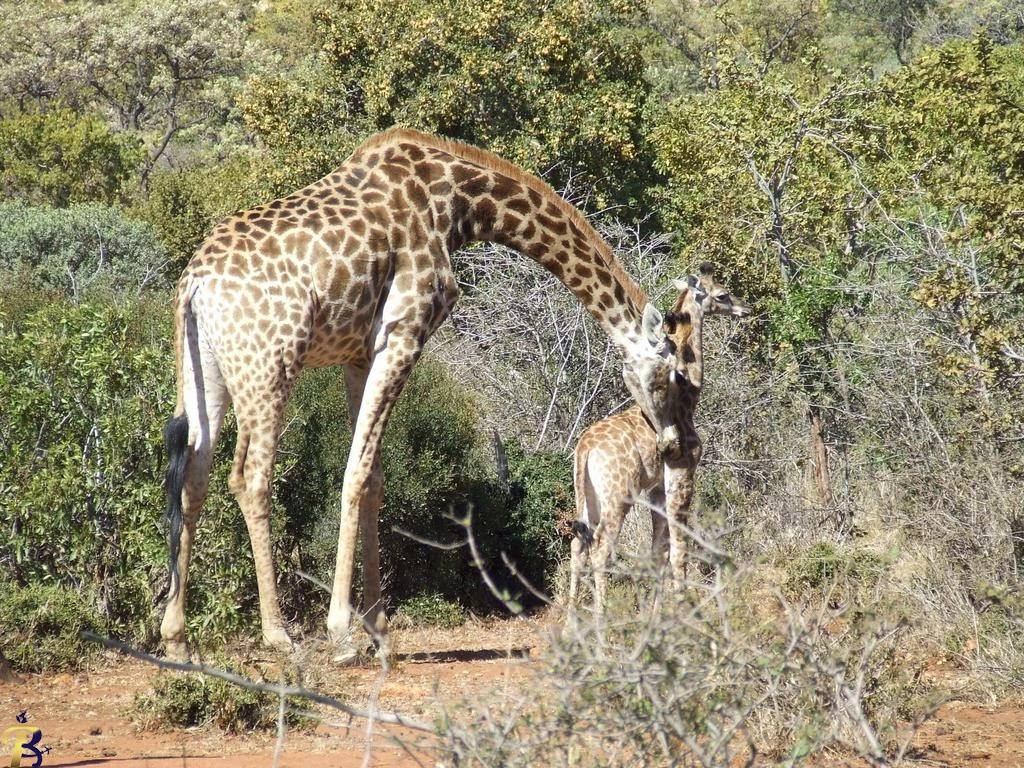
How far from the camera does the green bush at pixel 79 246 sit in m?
19.3

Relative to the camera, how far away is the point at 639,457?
846 centimetres

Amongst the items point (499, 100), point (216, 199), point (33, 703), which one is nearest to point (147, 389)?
point (33, 703)

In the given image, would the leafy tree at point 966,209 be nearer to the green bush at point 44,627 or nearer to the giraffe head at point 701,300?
the giraffe head at point 701,300

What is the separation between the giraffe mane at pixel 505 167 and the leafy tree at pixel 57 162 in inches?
706

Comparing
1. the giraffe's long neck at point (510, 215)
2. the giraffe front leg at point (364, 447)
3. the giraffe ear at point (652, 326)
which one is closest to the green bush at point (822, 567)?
the giraffe ear at point (652, 326)

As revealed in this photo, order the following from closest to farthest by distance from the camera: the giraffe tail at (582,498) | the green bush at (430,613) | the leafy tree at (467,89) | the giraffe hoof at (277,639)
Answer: the giraffe hoof at (277,639) → the giraffe tail at (582,498) → the green bush at (430,613) → the leafy tree at (467,89)

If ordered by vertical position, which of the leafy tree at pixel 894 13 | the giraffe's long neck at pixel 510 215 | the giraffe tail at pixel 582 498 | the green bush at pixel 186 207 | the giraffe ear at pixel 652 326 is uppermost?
the leafy tree at pixel 894 13

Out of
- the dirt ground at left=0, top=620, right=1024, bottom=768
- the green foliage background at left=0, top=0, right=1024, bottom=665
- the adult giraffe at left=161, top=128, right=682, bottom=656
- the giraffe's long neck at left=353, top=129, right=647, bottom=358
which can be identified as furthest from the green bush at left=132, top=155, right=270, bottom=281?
the dirt ground at left=0, top=620, right=1024, bottom=768

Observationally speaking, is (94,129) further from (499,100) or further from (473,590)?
(473,590)

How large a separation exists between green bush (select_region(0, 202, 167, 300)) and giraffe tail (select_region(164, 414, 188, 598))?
11.6 metres

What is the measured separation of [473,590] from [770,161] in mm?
4282

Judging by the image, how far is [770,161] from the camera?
10844 millimetres

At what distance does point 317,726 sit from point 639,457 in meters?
2.92

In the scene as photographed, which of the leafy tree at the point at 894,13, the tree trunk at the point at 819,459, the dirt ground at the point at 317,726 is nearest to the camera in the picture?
the dirt ground at the point at 317,726
